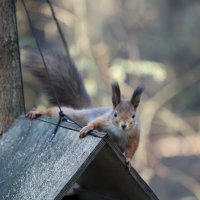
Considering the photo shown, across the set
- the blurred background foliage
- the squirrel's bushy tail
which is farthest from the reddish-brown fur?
the blurred background foliage

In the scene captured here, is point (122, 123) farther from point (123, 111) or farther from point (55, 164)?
point (55, 164)

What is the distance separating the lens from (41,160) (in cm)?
224

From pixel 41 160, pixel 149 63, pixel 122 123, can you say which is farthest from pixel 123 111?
pixel 149 63

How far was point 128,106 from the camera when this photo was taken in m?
2.62

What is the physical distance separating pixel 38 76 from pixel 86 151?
98 cm

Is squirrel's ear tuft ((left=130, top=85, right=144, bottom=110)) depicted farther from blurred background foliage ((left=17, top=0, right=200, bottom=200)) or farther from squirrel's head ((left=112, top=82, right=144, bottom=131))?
blurred background foliage ((left=17, top=0, right=200, bottom=200))

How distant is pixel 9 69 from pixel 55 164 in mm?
727

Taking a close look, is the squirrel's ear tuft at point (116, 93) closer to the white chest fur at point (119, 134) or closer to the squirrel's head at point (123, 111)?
the squirrel's head at point (123, 111)

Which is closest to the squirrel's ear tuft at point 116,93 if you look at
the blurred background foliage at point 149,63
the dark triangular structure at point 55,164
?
the dark triangular structure at point 55,164

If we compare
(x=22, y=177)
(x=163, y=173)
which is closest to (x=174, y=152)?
(x=163, y=173)

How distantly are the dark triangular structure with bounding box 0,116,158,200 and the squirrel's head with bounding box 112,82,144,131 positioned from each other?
0.73 ft

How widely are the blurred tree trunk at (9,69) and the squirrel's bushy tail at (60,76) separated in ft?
0.69

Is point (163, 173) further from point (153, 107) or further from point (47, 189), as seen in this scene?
point (47, 189)

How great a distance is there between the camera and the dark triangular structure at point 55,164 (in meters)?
2.08
